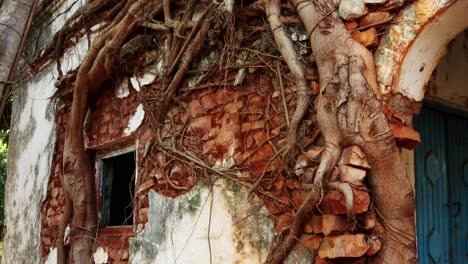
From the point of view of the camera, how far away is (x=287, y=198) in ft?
10.5

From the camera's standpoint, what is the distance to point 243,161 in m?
3.54

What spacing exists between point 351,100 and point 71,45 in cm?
362

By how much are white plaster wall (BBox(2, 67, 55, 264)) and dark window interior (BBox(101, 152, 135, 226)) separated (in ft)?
2.78

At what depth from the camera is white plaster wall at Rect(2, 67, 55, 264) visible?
5801 millimetres

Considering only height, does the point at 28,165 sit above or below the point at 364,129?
above

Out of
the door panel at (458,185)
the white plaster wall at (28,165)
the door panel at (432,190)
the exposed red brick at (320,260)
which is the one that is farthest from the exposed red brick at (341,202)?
the white plaster wall at (28,165)

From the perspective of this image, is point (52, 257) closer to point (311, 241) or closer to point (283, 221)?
point (283, 221)

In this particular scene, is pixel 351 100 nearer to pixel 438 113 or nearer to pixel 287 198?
pixel 287 198

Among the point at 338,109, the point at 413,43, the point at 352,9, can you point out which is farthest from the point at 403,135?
the point at 352,9

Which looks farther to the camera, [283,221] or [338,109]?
[283,221]

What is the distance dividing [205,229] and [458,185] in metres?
1.97

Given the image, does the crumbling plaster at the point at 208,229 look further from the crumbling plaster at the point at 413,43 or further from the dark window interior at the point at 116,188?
the crumbling plaster at the point at 413,43

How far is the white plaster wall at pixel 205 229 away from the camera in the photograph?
339 cm

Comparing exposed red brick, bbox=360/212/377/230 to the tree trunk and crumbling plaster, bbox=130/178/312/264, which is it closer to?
the tree trunk
